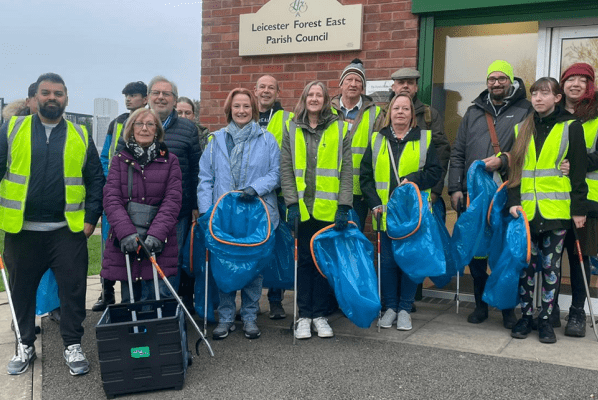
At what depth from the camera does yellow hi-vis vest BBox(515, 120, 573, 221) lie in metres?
4.51

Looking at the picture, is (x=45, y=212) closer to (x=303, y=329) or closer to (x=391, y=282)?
(x=303, y=329)

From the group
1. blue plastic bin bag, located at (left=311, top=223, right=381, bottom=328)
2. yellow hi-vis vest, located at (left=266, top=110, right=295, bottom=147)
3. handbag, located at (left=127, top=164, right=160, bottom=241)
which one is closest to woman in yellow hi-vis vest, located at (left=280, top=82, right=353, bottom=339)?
blue plastic bin bag, located at (left=311, top=223, right=381, bottom=328)

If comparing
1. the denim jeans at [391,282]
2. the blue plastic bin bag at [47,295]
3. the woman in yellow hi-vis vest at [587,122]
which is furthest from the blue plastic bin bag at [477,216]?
the blue plastic bin bag at [47,295]

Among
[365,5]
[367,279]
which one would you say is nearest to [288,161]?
[367,279]

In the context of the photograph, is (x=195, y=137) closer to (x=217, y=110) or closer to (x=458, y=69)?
(x=217, y=110)

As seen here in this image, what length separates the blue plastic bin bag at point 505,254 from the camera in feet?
15.0

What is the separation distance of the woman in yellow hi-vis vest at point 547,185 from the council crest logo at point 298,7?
279 cm

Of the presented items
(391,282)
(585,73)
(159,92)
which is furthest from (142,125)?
(585,73)

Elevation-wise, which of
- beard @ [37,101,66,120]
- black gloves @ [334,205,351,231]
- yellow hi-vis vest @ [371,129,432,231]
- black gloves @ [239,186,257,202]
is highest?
beard @ [37,101,66,120]

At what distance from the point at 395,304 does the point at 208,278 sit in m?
1.55

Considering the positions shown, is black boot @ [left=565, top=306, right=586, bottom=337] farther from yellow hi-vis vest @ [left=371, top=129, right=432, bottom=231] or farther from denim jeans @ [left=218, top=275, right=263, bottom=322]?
denim jeans @ [left=218, top=275, right=263, bottom=322]

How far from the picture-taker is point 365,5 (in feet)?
20.4

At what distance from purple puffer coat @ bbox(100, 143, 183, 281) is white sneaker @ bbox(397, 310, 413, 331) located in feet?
6.08

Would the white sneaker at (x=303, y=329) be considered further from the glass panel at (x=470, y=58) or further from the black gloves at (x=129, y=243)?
the glass panel at (x=470, y=58)
